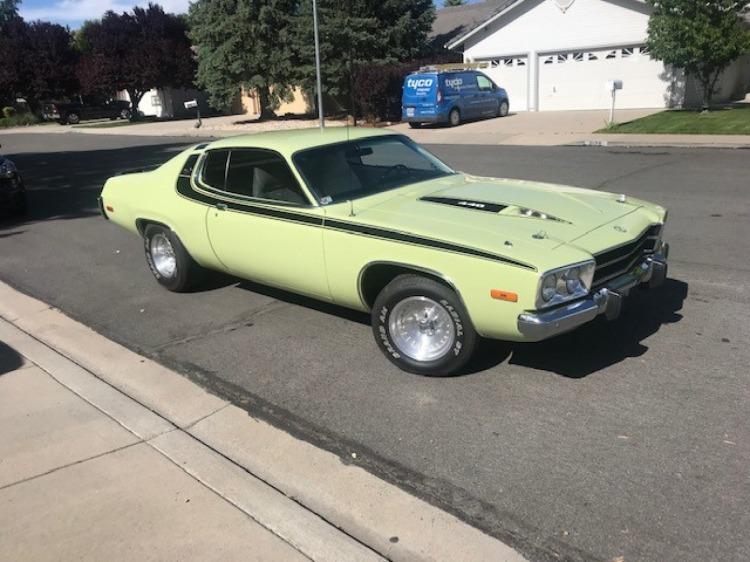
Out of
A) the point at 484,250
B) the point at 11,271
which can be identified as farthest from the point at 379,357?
the point at 11,271

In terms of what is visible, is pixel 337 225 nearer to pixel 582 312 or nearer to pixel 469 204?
pixel 469 204

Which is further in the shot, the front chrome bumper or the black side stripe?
the black side stripe

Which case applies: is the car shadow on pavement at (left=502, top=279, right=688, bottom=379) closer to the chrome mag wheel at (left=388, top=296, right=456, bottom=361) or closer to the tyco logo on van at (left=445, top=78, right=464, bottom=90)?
the chrome mag wheel at (left=388, top=296, right=456, bottom=361)

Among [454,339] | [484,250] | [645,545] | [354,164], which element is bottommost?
[645,545]

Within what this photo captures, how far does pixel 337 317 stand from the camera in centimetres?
543

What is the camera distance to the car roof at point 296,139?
5.07 m

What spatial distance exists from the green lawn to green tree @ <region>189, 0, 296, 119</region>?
16.6 m

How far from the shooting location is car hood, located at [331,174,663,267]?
3.86 meters

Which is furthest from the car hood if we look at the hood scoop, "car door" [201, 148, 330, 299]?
"car door" [201, 148, 330, 299]

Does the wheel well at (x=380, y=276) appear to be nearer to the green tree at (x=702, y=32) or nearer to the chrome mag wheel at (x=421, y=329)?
the chrome mag wheel at (x=421, y=329)

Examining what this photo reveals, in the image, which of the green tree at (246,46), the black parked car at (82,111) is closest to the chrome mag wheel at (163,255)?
the green tree at (246,46)

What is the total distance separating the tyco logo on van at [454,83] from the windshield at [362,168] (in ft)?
62.4

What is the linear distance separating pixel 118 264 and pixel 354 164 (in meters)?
3.88

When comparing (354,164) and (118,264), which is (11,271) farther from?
(354,164)
